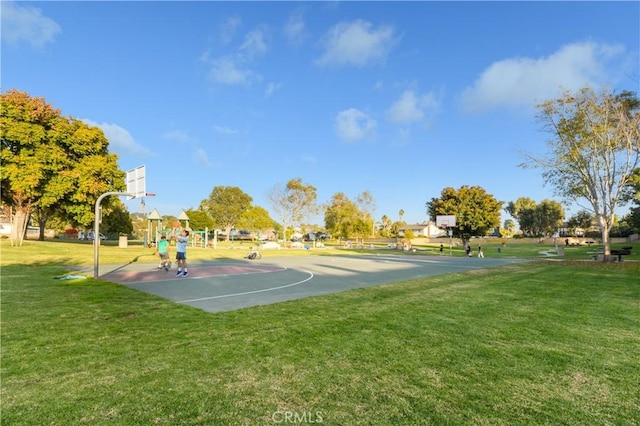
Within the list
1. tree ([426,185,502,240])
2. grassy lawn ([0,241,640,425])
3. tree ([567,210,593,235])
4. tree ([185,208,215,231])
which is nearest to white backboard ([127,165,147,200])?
grassy lawn ([0,241,640,425])

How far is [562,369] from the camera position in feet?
12.9

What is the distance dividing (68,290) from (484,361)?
31.3ft

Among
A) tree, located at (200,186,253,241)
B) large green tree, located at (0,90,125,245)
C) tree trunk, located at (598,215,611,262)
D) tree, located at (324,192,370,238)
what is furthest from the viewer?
tree, located at (200,186,253,241)

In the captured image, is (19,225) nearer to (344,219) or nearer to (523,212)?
(344,219)

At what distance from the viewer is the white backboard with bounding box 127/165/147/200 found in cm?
1177

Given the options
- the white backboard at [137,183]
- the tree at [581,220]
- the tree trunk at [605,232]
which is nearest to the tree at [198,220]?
the white backboard at [137,183]

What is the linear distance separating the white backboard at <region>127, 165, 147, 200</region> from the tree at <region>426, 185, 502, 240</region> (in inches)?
1557

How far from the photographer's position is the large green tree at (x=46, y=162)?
22953mm

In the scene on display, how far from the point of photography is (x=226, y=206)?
68.2m

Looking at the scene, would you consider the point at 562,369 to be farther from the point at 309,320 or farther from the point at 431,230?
the point at 431,230

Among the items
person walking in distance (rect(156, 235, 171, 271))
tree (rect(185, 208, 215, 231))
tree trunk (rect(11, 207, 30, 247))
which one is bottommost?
person walking in distance (rect(156, 235, 171, 271))

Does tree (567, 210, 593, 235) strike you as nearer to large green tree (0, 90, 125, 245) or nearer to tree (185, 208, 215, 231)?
tree (185, 208, 215, 231)

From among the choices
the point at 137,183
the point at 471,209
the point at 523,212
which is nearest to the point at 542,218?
the point at 523,212

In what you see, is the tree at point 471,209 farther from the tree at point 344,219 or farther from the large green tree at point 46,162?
the large green tree at point 46,162
